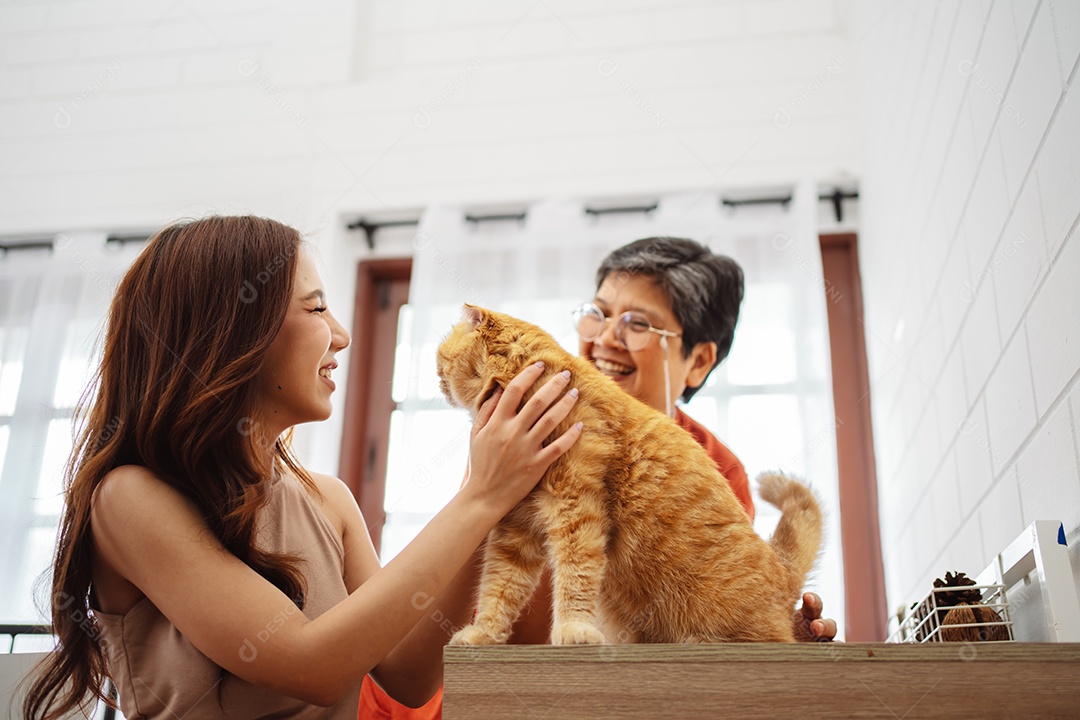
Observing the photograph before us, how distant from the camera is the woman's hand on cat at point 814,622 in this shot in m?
1.16

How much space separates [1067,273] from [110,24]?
3.67 m

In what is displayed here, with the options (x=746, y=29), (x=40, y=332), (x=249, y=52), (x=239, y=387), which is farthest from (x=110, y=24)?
(x=239, y=387)

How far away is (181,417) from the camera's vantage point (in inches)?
45.3

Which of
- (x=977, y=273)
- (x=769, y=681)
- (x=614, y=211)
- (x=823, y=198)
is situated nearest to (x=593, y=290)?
(x=614, y=211)

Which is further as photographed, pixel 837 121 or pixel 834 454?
pixel 837 121

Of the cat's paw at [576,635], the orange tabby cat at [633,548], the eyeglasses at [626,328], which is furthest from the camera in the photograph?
the eyeglasses at [626,328]

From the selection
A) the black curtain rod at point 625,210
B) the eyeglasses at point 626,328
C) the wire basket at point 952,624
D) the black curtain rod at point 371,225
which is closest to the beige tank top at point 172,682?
the wire basket at point 952,624

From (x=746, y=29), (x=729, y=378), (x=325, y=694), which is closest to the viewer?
(x=325, y=694)

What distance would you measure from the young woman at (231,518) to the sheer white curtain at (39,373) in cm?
198

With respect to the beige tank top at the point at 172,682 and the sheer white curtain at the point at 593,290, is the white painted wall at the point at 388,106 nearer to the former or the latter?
the sheer white curtain at the point at 593,290

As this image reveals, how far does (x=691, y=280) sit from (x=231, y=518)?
1.12 m

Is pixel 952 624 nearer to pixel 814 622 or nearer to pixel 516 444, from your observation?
pixel 814 622

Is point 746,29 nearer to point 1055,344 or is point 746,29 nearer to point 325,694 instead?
point 1055,344

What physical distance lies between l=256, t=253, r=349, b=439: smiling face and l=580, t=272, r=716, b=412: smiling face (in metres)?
0.69
